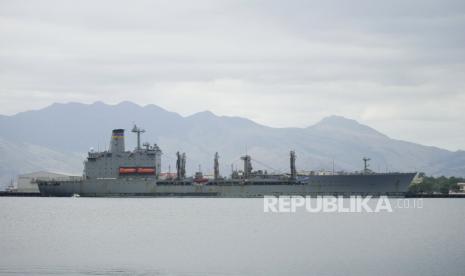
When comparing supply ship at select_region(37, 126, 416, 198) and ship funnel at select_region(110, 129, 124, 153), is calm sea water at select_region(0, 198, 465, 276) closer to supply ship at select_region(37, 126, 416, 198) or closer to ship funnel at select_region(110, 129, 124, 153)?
supply ship at select_region(37, 126, 416, 198)

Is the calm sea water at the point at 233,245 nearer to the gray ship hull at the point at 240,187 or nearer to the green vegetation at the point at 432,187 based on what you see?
the gray ship hull at the point at 240,187

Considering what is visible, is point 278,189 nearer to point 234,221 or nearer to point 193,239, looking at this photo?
point 234,221

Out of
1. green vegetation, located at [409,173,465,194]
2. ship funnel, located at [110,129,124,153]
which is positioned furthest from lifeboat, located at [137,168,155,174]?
green vegetation, located at [409,173,465,194]

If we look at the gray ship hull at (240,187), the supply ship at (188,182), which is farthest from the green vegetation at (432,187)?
the supply ship at (188,182)

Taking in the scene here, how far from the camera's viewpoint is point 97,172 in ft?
490

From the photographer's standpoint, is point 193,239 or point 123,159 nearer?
point 193,239

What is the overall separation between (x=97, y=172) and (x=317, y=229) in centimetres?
8490

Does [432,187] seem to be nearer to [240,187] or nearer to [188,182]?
[240,187]

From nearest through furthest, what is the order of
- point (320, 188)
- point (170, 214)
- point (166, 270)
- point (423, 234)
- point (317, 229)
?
1. point (166, 270)
2. point (423, 234)
3. point (317, 229)
4. point (170, 214)
5. point (320, 188)

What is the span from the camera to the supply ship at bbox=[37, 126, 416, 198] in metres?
143

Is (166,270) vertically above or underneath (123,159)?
underneath

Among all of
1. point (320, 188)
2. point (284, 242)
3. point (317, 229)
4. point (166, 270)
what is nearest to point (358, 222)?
point (317, 229)

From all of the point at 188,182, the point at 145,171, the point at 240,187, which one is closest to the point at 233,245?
the point at 145,171

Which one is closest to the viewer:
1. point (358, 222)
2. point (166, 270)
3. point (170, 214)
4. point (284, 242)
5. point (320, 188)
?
point (166, 270)
